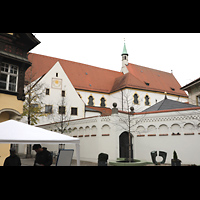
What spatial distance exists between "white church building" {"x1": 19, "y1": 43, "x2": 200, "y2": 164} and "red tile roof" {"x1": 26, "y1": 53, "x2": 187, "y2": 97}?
0.55 ft

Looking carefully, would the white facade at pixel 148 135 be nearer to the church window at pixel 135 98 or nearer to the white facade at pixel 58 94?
the white facade at pixel 58 94

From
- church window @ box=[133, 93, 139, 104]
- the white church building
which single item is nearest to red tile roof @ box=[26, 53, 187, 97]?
the white church building

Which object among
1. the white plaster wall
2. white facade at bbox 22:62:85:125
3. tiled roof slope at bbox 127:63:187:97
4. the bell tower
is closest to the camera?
white facade at bbox 22:62:85:125

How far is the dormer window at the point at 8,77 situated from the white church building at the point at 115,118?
6161mm

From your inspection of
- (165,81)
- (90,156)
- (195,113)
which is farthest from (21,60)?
(165,81)

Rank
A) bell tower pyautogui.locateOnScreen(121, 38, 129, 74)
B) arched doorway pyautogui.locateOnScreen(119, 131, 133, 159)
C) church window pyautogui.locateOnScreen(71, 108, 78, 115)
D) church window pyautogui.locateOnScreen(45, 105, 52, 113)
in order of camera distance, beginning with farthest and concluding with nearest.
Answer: bell tower pyautogui.locateOnScreen(121, 38, 129, 74)
church window pyautogui.locateOnScreen(71, 108, 78, 115)
church window pyautogui.locateOnScreen(45, 105, 52, 113)
arched doorway pyautogui.locateOnScreen(119, 131, 133, 159)

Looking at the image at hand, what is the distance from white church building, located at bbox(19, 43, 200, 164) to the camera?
14.1 m

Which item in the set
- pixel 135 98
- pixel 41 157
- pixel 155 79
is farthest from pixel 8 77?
pixel 155 79

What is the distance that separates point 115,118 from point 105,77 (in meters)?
27.2

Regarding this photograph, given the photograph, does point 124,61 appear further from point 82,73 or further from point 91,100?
point 91,100

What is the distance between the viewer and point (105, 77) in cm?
4253

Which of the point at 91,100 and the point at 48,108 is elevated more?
the point at 91,100

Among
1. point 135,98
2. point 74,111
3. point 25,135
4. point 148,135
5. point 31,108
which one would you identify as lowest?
point 25,135

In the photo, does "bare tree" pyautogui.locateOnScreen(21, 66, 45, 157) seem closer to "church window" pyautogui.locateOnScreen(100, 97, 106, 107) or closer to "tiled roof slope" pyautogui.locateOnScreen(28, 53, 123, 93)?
"tiled roof slope" pyautogui.locateOnScreen(28, 53, 123, 93)
